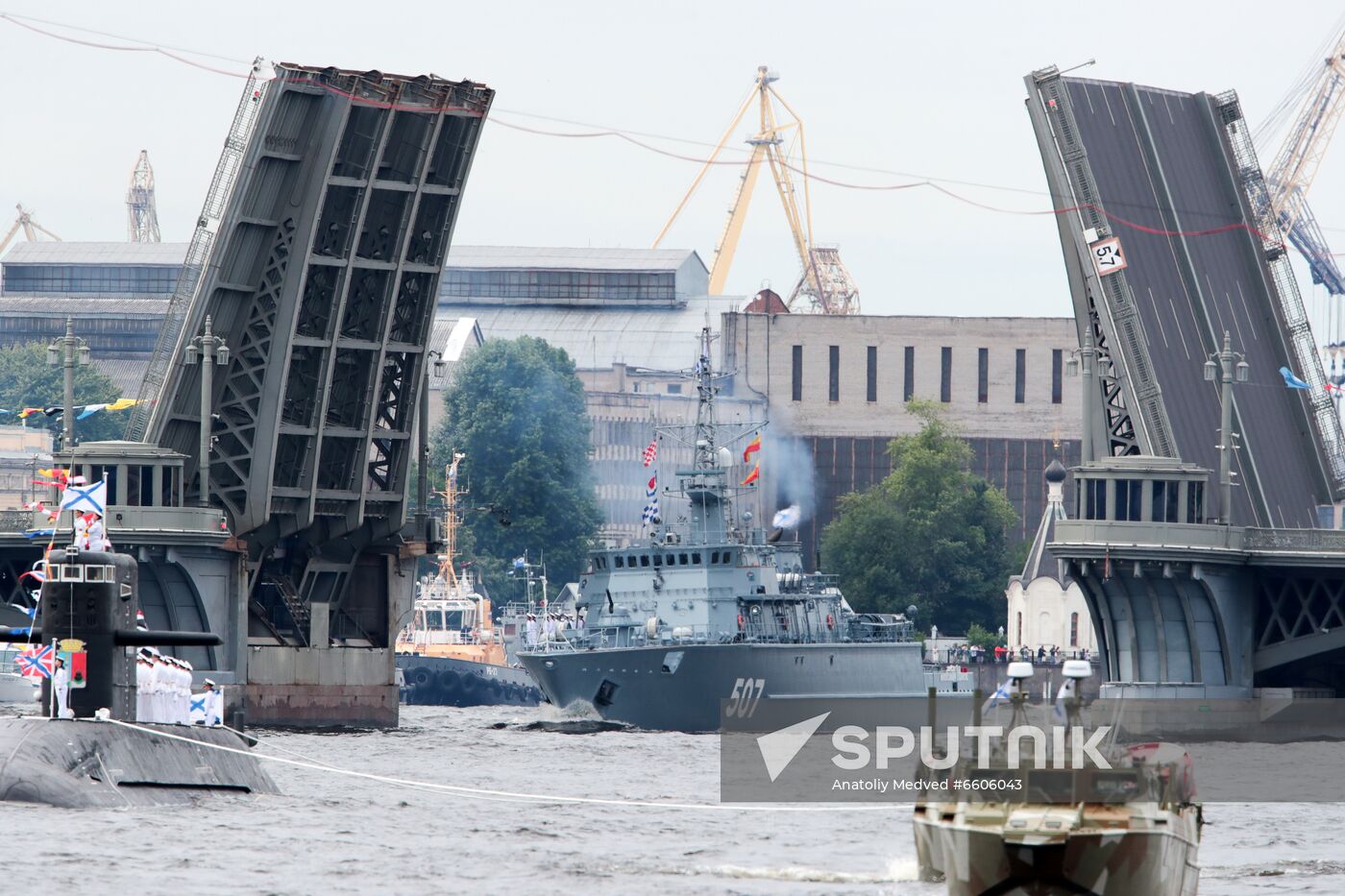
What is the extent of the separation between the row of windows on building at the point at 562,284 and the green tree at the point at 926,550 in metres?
32.9

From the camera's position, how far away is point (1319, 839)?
30812mm

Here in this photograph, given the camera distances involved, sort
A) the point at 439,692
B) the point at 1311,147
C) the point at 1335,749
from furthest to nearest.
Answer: the point at 1311,147 < the point at 439,692 < the point at 1335,749

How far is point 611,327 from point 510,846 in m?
100

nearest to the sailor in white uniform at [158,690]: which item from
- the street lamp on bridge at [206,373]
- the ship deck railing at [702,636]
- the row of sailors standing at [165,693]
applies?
the row of sailors standing at [165,693]

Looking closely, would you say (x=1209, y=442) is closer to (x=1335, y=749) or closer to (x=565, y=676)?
(x=1335, y=749)

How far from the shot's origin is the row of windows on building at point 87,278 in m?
130

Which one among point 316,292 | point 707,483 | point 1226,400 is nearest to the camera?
point 316,292

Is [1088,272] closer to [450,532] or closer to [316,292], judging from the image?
[316,292]

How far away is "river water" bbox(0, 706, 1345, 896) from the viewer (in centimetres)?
2359

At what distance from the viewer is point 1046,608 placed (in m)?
85.6

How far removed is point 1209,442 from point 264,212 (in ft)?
67.6

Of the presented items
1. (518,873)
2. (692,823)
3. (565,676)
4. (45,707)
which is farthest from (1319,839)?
(565,676)
